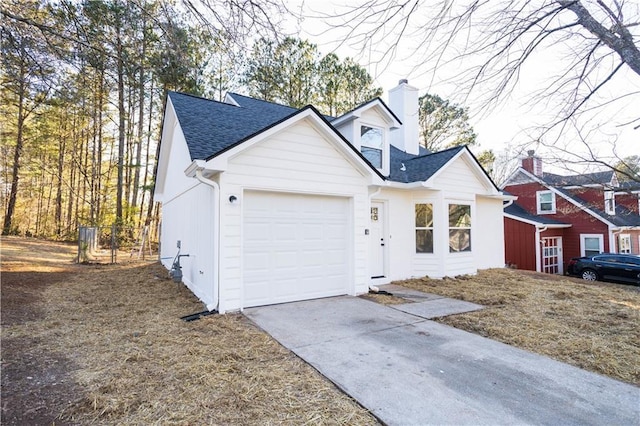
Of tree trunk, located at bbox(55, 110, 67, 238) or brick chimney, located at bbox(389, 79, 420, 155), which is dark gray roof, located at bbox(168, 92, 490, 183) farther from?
tree trunk, located at bbox(55, 110, 67, 238)

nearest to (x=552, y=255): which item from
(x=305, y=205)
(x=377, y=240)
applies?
(x=377, y=240)

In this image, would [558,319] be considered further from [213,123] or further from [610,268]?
[610,268]

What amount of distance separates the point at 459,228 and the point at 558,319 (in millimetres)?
4206

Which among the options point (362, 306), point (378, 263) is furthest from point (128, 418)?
point (378, 263)

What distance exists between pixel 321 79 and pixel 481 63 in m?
16.8

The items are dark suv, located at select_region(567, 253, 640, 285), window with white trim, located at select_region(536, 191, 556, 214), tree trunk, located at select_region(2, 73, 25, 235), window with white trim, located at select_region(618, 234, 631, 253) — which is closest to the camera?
dark suv, located at select_region(567, 253, 640, 285)

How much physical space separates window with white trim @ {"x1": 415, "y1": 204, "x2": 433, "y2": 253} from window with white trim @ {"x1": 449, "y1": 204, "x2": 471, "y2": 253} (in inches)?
25.1

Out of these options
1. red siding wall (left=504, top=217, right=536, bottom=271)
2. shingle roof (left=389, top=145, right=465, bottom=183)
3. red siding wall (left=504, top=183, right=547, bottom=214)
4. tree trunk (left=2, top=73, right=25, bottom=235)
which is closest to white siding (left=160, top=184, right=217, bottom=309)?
shingle roof (left=389, top=145, right=465, bottom=183)

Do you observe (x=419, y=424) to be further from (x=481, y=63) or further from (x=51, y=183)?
(x=51, y=183)

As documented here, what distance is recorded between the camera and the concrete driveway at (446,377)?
8.64ft

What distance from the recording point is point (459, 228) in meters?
9.40

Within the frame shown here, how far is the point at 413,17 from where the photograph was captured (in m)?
3.12

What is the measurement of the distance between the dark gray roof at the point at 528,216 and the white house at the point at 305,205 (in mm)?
8298

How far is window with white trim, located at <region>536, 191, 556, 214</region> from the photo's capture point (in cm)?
1777
